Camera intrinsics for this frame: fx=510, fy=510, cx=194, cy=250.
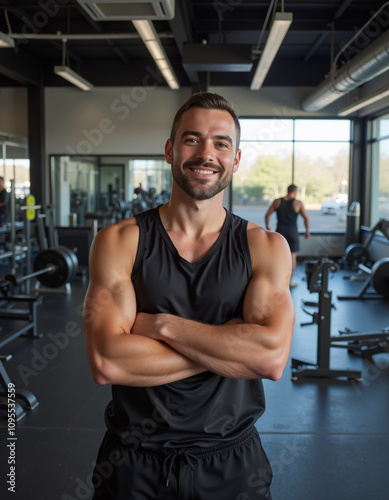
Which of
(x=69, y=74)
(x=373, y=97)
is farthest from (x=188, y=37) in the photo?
(x=373, y=97)

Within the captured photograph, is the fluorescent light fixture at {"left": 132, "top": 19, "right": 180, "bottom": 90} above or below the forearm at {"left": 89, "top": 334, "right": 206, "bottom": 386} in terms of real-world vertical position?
above

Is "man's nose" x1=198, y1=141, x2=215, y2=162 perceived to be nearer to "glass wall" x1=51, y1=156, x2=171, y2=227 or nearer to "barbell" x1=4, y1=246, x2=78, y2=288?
"barbell" x1=4, y1=246, x2=78, y2=288

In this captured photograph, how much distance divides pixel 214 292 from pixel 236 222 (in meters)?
0.22

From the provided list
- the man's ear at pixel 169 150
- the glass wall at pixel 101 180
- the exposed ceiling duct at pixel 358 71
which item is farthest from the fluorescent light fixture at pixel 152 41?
the man's ear at pixel 169 150

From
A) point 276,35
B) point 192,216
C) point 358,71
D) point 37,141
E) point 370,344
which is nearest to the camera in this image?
point 192,216

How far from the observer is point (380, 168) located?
918 centimetres

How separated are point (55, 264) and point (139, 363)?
482 centimetres

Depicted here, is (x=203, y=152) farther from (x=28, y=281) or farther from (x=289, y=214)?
(x=289, y=214)

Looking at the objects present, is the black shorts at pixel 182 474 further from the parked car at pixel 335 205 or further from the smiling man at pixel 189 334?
the parked car at pixel 335 205

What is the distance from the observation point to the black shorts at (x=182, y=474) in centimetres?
118

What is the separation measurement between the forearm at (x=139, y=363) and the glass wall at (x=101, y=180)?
8815mm

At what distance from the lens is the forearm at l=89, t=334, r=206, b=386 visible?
3.86ft

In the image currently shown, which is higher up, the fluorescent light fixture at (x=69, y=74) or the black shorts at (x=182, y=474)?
the fluorescent light fixture at (x=69, y=74)

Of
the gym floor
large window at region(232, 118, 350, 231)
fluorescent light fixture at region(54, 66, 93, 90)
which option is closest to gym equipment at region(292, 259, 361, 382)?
the gym floor
